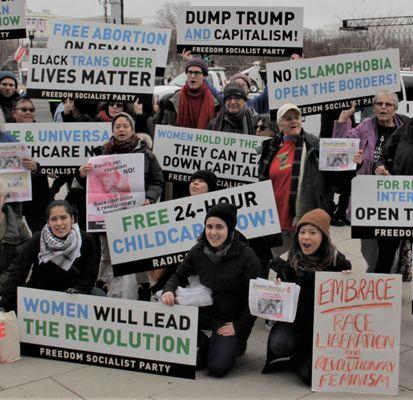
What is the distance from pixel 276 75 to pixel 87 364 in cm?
304

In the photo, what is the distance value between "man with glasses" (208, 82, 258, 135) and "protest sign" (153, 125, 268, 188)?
5.2 inches

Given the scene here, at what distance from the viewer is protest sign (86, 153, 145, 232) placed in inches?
228

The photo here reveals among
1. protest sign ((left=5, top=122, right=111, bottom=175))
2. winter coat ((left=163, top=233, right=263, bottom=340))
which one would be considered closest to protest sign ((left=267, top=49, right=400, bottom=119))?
protest sign ((left=5, top=122, right=111, bottom=175))

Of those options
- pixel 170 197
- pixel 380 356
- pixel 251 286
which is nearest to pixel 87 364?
pixel 251 286

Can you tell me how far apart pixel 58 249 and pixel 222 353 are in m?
1.38

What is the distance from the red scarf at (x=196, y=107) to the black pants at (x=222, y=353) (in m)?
2.64

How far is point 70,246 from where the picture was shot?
5059 mm

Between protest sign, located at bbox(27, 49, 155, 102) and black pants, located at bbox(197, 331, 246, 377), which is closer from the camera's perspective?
black pants, located at bbox(197, 331, 246, 377)

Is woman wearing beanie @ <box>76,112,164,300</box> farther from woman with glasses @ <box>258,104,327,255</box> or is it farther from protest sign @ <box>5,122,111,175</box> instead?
woman with glasses @ <box>258,104,327,255</box>

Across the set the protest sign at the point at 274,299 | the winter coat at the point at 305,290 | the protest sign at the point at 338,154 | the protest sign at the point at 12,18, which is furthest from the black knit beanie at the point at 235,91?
the protest sign at the point at 12,18

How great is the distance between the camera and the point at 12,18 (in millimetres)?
7328

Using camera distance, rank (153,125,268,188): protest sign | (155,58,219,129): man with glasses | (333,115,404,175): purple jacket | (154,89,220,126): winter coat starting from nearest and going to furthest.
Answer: (333,115,404,175): purple jacket, (153,125,268,188): protest sign, (155,58,219,129): man with glasses, (154,89,220,126): winter coat

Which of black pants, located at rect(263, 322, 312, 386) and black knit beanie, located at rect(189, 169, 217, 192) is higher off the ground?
black knit beanie, located at rect(189, 169, 217, 192)

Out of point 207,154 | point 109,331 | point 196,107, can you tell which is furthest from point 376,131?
point 109,331
